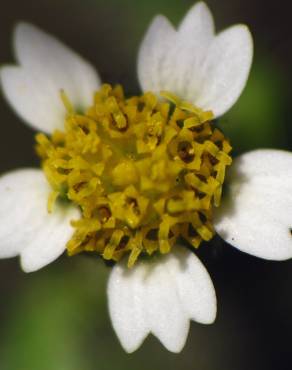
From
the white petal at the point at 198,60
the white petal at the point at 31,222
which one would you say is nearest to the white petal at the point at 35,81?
the white petal at the point at 31,222

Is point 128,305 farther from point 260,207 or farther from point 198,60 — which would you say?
point 198,60

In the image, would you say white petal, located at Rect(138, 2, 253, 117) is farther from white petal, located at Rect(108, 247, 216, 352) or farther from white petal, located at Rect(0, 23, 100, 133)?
white petal, located at Rect(108, 247, 216, 352)

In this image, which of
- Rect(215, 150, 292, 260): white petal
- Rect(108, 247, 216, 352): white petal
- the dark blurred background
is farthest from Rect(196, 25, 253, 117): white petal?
Rect(108, 247, 216, 352): white petal

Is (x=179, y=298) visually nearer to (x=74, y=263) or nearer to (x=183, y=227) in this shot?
(x=183, y=227)

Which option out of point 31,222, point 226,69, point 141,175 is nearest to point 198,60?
point 226,69

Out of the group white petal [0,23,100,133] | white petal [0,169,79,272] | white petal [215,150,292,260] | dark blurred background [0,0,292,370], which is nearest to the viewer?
white petal [215,150,292,260]
